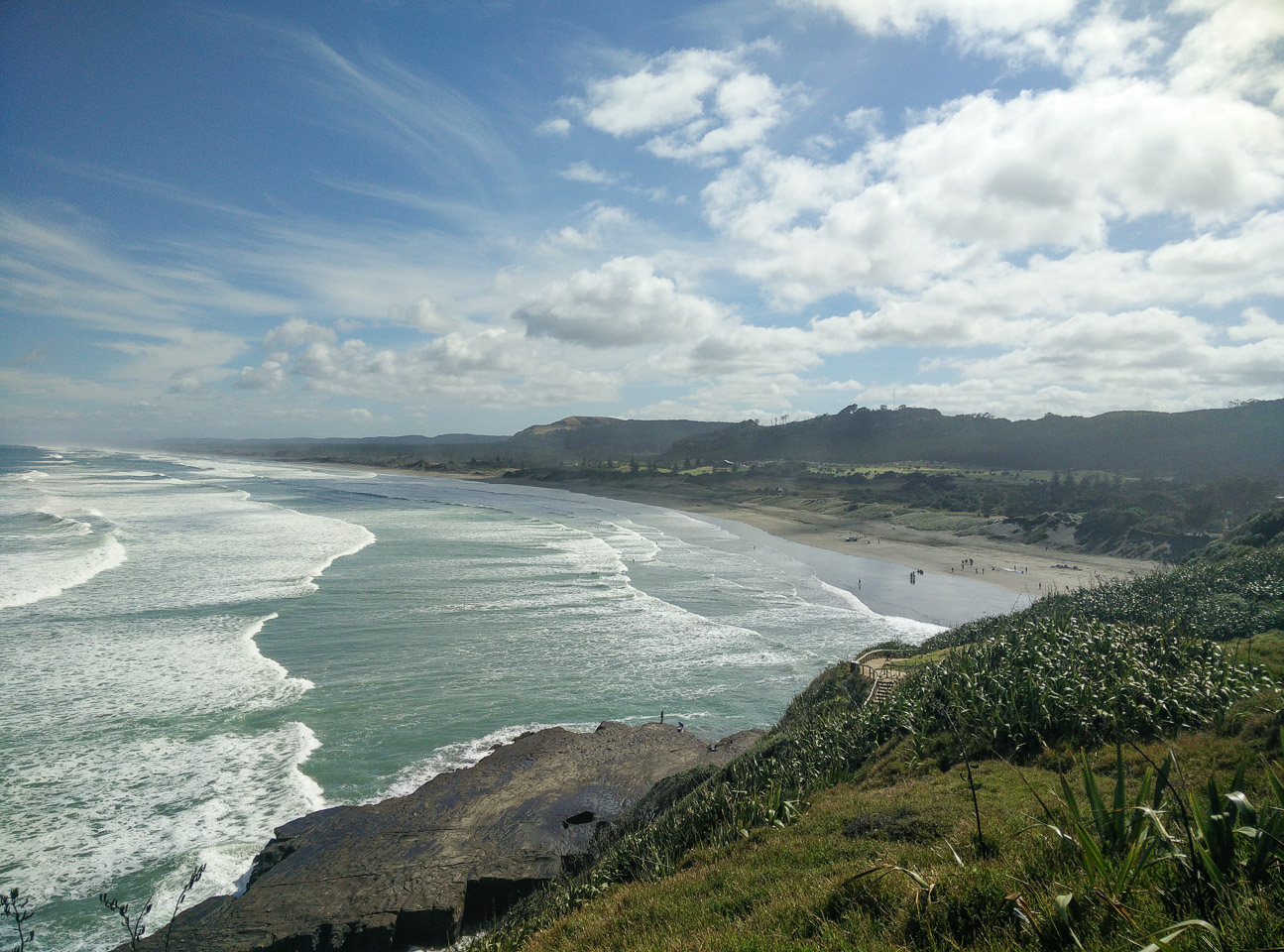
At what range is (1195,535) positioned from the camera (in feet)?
151

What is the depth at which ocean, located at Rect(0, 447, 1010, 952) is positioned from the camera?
11258mm

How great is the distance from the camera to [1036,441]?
131 m

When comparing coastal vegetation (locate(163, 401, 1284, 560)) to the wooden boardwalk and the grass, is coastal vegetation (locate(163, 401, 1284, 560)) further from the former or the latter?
the grass

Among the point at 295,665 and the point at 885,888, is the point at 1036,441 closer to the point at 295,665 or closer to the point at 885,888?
the point at 295,665

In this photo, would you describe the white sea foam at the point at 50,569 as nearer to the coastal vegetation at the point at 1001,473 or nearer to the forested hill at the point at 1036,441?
the coastal vegetation at the point at 1001,473

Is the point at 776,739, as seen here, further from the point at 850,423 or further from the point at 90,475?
the point at 850,423

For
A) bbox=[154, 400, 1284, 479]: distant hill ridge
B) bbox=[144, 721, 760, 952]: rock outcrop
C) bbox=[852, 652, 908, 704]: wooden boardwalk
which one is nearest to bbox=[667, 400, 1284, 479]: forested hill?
bbox=[154, 400, 1284, 479]: distant hill ridge

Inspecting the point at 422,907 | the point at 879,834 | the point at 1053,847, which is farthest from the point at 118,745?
the point at 1053,847

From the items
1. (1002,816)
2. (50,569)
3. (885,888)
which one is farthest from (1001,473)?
(885,888)

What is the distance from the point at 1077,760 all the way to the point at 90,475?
10824 cm

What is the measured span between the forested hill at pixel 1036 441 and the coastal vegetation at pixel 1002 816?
3954 inches

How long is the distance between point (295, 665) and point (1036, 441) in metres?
144

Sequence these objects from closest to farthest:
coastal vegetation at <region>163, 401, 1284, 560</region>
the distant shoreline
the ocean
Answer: the ocean < the distant shoreline < coastal vegetation at <region>163, 401, 1284, 560</region>

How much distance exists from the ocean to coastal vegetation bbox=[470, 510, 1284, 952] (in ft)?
21.1
